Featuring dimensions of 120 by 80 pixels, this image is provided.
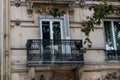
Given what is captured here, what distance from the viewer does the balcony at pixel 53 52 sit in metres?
17.3

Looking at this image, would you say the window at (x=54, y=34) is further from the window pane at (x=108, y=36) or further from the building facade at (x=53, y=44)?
the window pane at (x=108, y=36)

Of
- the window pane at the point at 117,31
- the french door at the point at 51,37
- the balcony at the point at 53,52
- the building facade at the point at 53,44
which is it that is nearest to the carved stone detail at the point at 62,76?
the building facade at the point at 53,44

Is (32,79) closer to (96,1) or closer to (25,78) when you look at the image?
(25,78)

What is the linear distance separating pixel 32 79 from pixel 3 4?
3711 millimetres

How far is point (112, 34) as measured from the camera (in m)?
19.1

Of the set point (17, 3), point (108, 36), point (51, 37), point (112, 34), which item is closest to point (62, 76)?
point (51, 37)

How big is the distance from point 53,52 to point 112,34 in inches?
125

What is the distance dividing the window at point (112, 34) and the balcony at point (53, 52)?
1700 mm

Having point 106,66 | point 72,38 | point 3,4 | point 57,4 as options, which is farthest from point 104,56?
point 3,4

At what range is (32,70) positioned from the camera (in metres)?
17.2

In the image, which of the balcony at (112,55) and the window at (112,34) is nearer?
the balcony at (112,55)

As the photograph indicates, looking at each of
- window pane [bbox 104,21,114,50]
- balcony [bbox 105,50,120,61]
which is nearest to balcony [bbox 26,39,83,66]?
balcony [bbox 105,50,120,61]

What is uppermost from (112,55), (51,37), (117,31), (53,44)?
(117,31)

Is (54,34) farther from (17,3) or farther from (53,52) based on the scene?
(17,3)
